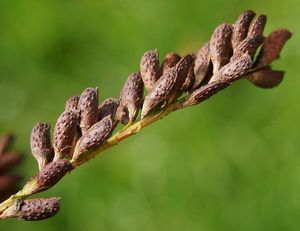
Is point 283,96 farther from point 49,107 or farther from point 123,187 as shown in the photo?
point 49,107

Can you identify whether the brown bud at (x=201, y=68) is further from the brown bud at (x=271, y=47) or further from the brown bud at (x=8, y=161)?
the brown bud at (x=8, y=161)

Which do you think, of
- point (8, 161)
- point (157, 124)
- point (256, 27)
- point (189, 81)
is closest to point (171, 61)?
point (189, 81)

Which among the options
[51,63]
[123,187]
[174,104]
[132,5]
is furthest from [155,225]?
[174,104]

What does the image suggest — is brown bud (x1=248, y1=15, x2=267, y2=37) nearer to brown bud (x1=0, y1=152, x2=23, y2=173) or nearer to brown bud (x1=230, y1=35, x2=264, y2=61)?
brown bud (x1=230, y1=35, x2=264, y2=61)

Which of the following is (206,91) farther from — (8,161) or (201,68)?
(8,161)

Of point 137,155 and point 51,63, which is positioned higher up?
point 51,63

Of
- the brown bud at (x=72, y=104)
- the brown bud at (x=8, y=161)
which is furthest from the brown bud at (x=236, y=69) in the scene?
the brown bud at (x=8, y=161)

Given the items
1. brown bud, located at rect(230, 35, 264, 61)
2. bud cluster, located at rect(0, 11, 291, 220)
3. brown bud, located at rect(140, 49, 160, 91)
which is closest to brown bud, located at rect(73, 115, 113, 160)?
bud cluster, located at rect(0, 11, 291, 220)

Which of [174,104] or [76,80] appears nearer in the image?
[174,104]
